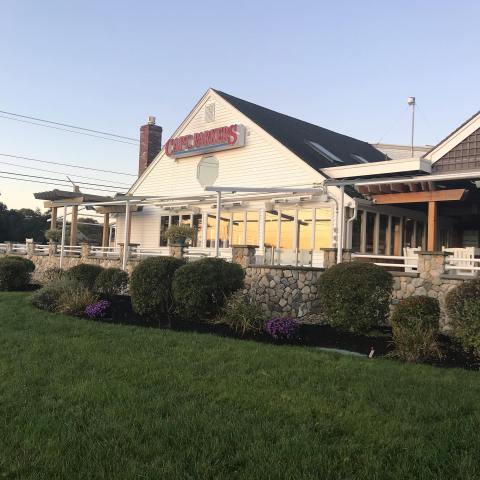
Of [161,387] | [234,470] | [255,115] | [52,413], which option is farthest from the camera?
[255,115]

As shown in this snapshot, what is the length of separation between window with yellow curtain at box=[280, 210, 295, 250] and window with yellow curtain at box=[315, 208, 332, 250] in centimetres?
91

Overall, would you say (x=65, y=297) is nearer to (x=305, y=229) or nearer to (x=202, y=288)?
(x=202, y=288)

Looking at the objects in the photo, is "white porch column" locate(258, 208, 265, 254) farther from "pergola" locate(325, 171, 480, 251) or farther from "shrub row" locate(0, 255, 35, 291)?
"shrub row" locate(0, 255, 35, 291)

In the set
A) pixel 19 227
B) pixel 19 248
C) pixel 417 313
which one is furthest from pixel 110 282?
pixel 19 227

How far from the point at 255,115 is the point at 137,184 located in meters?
6.93

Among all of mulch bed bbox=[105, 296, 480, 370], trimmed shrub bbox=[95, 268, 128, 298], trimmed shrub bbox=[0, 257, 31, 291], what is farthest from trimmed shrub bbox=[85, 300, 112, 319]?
trimmed shrub bbox=[0, 257, 31, 291]

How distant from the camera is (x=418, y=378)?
6.46 m

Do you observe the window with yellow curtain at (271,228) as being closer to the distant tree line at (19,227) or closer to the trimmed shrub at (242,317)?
the trimmed shrub at (242,317)

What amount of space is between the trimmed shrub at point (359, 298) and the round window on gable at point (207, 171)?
1201 centimetres

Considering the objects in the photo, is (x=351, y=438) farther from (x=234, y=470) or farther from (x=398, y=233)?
(x=398, y=233)

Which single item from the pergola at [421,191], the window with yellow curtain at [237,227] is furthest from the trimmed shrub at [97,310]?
the window with yellow curtain at [237,227]

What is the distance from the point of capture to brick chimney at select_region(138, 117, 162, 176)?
2658 centimetres

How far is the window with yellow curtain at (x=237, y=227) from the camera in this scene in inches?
782

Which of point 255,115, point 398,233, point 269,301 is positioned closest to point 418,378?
point 269,301
